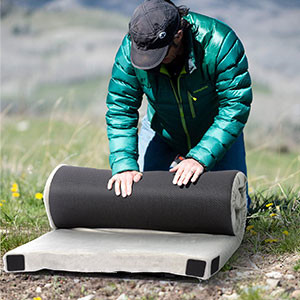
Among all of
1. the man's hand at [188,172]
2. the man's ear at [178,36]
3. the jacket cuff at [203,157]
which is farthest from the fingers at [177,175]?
the man's ear at [178,36]

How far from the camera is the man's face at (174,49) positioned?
2.79m

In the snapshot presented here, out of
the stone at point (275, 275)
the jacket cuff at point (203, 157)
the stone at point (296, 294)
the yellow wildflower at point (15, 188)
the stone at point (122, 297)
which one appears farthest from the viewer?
the yellow wildflower at point (15, 188)

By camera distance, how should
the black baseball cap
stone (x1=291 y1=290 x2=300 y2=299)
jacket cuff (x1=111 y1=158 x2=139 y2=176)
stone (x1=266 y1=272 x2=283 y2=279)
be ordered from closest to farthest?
stone (x1=291 y1=290 x2=300 y2=299), stone (x1=266 y1=272 x2=283 y2=279), the black baseball cap, jacket cuff (x1=111 y1=158 x2=139 y2=176)

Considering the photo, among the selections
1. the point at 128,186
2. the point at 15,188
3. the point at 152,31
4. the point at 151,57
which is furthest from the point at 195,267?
the point at 15,188

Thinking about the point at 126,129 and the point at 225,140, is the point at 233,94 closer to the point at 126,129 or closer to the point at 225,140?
the point at 225,140

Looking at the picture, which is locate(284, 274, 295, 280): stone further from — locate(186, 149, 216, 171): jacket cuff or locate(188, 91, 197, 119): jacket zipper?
locate(188, 91, 197, 119): jacket zipper

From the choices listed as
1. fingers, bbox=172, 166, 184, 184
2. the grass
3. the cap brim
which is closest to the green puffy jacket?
fingers, bbox=172, 166, 184, 184

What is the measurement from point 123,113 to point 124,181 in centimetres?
45

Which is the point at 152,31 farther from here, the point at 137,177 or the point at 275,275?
the point at 275,275

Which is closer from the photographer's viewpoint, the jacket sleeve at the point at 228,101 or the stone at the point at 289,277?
the stone at the point at 289,277

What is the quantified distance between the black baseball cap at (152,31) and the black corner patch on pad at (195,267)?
1.02m

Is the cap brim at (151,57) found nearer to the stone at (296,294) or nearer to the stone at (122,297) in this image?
the stone at (122,297)

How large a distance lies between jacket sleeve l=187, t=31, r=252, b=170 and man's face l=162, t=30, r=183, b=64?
241 millimetres

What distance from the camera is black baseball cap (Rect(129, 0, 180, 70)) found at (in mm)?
2676
